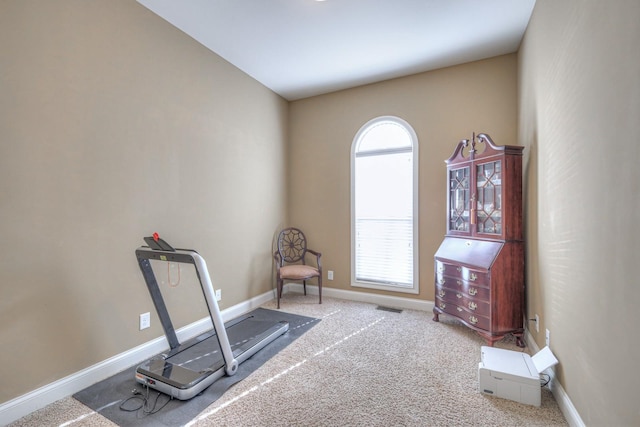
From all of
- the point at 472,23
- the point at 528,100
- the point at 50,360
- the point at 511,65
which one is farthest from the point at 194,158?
the point at 511,65

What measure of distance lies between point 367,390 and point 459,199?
2177mm

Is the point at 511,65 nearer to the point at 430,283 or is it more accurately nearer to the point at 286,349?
the point at 430,283

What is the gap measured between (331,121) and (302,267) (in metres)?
2.20

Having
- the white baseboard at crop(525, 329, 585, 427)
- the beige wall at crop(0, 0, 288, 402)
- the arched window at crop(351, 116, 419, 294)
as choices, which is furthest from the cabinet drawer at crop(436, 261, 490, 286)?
the beige wall at crop(0, 0, 288, 402)

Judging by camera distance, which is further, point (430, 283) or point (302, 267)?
point (302, 267)

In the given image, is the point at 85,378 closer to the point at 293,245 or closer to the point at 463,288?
the point at 293,245

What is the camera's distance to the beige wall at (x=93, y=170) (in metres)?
1.77

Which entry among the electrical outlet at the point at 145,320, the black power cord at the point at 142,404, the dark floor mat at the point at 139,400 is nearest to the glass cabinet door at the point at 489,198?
the dark floor mat at the point at 139,400

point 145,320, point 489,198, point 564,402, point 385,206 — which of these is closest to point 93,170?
point 145,320

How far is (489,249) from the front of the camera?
8.80 feet

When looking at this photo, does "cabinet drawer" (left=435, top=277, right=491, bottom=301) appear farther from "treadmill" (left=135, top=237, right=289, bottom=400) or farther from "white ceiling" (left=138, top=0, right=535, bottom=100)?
"white ceiling" (left=138, top=0, right=535, bottom=100)

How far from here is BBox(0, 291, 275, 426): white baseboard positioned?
5.65 feet

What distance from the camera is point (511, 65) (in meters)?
3.18

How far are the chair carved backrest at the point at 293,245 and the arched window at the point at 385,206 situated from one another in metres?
0.81
